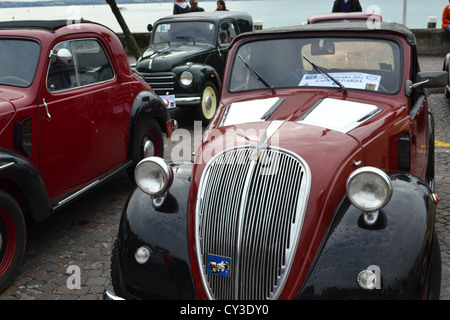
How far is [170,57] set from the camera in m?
9.23

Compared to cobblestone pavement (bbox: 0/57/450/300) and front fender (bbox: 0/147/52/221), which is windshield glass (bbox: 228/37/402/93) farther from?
front fender (bbox: 0/147/52/221)

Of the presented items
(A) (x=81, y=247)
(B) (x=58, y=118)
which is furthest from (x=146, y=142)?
(A) (x=81, y=247)

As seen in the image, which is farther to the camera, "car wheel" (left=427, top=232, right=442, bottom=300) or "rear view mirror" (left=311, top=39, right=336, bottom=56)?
"rear view mirror" (left=311, top=39, right=336, bottom=56)

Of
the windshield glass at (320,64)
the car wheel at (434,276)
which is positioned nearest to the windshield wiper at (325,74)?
the windshield glass at (320,64)

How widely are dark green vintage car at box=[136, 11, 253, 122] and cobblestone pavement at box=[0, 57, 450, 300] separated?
3091mm

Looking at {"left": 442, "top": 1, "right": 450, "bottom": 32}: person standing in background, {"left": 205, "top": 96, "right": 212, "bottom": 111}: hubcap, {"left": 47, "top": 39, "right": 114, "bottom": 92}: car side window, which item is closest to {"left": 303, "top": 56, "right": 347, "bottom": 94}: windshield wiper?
{"left": 47, "top": 39, "right": 114, "bottom": 92}: car side window

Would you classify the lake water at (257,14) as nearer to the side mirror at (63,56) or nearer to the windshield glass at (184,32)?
the side mirror at (63,56)

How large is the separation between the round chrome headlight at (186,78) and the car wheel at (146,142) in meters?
2.74

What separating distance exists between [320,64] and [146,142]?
2755 mm

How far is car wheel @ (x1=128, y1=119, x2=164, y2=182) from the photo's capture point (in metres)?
5.82

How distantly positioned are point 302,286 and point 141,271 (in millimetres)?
910

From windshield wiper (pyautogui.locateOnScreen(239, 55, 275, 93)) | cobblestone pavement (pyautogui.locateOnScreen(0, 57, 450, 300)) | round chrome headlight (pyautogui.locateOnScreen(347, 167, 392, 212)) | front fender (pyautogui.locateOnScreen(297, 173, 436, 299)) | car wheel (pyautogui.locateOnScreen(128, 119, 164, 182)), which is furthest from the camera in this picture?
car wheel (pyautogui.locateOnScreen(128, 119, 164, 182))

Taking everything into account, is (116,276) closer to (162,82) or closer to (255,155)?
(255,155)

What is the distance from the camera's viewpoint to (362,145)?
327 centimetres
